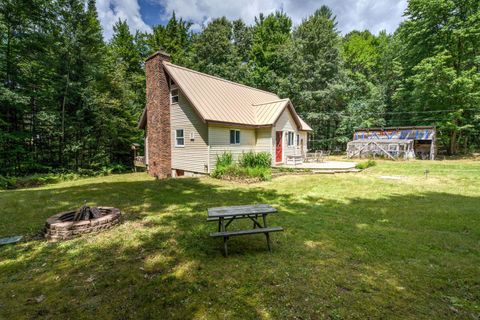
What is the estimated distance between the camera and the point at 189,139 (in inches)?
550

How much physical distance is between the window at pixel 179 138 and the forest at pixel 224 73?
655 centimetres

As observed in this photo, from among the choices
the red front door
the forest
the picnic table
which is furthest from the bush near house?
the forest

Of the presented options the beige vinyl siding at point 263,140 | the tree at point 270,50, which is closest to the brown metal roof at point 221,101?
the beige vinyl siding at point 263,140

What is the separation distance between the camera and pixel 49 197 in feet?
27.6

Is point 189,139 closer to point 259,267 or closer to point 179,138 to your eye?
point 179,138

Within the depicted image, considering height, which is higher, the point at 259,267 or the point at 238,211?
the point at 238,211

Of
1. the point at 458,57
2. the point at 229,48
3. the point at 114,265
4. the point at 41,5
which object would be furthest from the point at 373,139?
the point at 41,5

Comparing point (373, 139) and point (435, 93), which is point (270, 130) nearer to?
point (373, 139)

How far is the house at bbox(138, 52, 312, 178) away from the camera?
13.2 metres

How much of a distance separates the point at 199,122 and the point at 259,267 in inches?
422

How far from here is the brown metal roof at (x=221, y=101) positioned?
43.5 feet

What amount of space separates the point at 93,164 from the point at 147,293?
1831 centimetres

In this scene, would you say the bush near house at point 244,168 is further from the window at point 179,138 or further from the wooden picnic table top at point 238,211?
the wooden picnic table top at point 238,211

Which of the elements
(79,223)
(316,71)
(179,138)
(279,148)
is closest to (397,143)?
(279,148)
